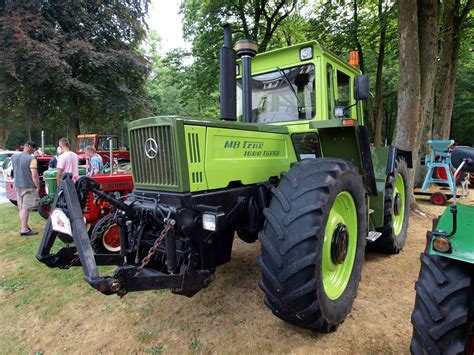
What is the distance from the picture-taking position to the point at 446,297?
187cm

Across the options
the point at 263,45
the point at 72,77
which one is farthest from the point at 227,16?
the point at 72,77

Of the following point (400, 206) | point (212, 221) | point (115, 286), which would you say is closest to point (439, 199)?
point (400, 206)

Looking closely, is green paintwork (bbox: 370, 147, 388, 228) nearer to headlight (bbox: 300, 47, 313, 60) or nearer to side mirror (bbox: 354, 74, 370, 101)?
side mirror (bbox: 354, 74, 370, 101)

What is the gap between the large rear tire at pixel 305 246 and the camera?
7.66 feet

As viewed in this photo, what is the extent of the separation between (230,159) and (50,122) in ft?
62.5

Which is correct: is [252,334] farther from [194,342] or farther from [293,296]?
[293,296]

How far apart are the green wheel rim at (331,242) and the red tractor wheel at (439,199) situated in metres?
6.69

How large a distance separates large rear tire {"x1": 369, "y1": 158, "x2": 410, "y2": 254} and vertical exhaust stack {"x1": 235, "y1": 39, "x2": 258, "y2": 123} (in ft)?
7.61

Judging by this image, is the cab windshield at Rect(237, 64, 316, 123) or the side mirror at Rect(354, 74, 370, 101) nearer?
the side mirror at Rect(354, 74, 370, 101)

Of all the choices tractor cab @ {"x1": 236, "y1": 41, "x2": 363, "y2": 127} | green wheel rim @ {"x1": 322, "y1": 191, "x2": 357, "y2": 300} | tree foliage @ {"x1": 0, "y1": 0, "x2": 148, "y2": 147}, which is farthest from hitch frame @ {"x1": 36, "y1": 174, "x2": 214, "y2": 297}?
tree foliage @ {"x1": 0, "y1": 0, "x2": 148, "y2": 147}

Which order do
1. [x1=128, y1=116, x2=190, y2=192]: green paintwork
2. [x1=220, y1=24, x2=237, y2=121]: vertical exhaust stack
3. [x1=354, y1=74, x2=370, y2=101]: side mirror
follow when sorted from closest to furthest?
[x1=128, y1=116, x2=190, y2=192]: green paintwork
[x1=220, y1=24, x2=237, y2=121]: vertical exhaust stack
[x1=354, y1=74, x2=370, y2=101]: side mirror

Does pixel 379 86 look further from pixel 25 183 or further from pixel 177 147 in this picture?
pixel 177 147

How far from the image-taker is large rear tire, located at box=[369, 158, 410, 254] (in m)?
4.47

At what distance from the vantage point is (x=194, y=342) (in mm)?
2713
